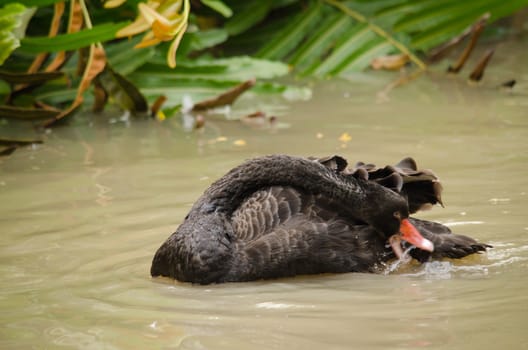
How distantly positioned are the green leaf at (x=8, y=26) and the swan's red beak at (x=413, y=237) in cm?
316

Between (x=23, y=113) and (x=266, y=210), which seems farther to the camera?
→ (x=23, y=113)

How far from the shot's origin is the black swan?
411cm

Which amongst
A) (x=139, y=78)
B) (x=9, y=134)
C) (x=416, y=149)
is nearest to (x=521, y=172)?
(x=416, y=149)

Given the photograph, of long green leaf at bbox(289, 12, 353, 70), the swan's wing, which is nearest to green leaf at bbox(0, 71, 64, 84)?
long green leaf at bbox(289, 12, 353, 70)

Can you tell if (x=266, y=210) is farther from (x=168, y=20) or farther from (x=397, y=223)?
(x=168, y=20)

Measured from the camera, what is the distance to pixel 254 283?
13.4 ft

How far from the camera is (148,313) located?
3637 mm

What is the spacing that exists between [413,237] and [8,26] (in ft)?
11.0

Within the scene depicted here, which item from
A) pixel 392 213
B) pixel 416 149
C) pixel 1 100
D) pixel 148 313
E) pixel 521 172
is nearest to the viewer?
pixel 148 313

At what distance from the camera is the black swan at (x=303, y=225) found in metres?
4.11

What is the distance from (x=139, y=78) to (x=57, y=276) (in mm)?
3787

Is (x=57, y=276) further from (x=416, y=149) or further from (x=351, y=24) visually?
(x=351, y=24)

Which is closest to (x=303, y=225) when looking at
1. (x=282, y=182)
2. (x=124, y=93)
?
(x=282, y=182)

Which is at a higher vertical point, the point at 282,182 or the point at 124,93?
the point at 282,182
